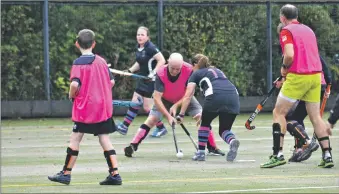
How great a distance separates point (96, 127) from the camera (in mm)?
12773

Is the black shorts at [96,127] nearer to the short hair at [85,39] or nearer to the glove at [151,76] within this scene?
the short hair at [85,39]

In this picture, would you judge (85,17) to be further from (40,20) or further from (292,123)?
(292,123)

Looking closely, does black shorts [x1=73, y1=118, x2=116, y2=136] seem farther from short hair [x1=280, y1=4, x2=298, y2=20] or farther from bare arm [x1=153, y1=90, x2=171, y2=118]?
bare arm [x1=153, y1=90, x2=171, y2=118]

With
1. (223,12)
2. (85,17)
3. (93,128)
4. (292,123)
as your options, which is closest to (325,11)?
(223,12)

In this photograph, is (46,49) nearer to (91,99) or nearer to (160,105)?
(160,105)

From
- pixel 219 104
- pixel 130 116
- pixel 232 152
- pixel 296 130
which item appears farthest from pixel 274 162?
pixel 130 116

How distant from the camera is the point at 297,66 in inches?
571

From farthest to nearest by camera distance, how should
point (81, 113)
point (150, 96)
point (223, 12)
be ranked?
point (223, 12)
point (150, 96)
point (81, 113)

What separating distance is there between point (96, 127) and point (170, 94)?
491cm

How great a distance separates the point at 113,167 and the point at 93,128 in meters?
0.49

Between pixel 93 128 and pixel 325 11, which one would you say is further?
pixel 325 11

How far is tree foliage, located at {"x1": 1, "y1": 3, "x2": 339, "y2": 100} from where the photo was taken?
25.6 m

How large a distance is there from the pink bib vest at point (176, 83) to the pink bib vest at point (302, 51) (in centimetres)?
307

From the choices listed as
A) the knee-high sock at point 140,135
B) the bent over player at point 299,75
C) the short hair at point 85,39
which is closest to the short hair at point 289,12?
the bent over player at point 299,75
